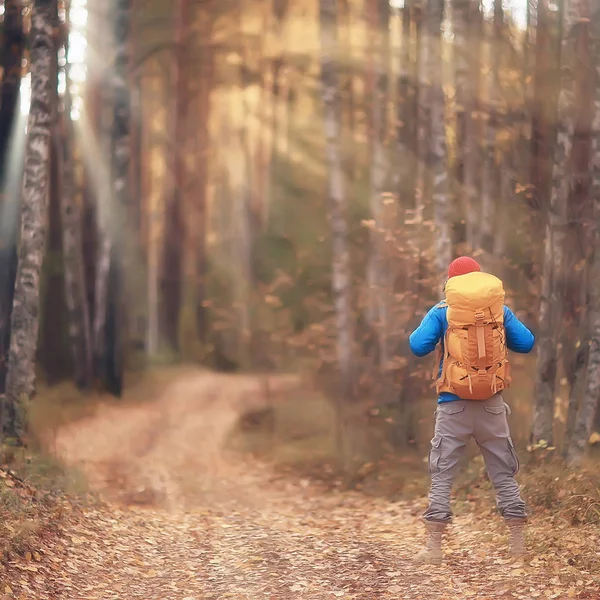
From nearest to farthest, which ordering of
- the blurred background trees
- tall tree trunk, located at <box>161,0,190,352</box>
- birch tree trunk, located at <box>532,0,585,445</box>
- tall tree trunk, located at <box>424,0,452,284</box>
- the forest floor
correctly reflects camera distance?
the forest floor
birch tree trunk, located at <box>532,0,585,445</box>
the blurred background trees
tall tree trunk, located at <box>424,0,452,284</box>
tall tree trunk, located at <box>161,0,190,352</box>

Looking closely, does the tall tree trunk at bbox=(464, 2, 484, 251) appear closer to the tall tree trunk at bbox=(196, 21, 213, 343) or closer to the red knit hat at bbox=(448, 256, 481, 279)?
the red knit hat at bbox=(448, 256, 481, 279)

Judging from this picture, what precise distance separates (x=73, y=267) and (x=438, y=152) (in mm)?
8517

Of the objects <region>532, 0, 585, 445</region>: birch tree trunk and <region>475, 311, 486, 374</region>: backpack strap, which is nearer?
<region>475, 311, 486, 374</region>: backpack strap

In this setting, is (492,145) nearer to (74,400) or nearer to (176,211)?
(74,400)

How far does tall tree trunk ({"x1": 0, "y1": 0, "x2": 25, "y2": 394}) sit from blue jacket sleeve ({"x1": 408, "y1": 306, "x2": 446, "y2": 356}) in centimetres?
645

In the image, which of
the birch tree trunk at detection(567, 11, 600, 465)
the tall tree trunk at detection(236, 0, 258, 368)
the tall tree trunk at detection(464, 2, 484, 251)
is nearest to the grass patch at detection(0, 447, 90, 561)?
the birch tree trunk at detection(567, 11, 600, 465)

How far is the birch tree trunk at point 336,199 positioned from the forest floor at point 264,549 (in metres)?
2.12

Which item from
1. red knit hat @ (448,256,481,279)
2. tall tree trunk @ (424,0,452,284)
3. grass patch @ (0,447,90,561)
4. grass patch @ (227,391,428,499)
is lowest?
grass patch @ (227,391,428,499)

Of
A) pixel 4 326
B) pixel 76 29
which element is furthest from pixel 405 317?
pixel 76 29

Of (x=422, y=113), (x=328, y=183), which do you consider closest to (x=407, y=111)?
(x=422, y=113)

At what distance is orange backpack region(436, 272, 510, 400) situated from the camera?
6.16 metres

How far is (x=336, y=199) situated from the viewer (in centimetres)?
1259

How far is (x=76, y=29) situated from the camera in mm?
17000

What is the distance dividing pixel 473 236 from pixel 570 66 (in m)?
4.17
